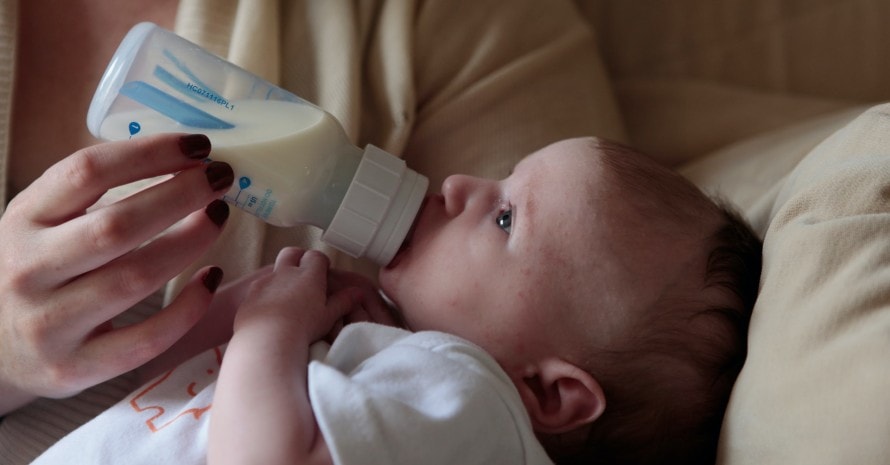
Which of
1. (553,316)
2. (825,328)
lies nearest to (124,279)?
(553,316)

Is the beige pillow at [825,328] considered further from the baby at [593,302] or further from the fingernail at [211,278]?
the fingernail at [211,278]

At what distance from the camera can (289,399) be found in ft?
2.49

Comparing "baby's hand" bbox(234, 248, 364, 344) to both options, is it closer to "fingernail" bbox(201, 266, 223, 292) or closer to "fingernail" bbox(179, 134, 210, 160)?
"fingernail" bbox(201, 266, 223, 292)

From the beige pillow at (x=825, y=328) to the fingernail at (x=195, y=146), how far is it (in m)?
0.53

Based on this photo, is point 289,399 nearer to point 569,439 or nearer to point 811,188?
point 569,439

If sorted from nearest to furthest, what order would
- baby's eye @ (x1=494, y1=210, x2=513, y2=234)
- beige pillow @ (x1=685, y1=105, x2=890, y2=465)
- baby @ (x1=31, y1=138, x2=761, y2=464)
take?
beige pillow @ (x1=685, y1=105, x2=890, y2=465) < baby @ (x1=31, y1=138, x2=761, y2=464) < baby's eye @ (x1=494, y1=210, x2=513, y2=234)

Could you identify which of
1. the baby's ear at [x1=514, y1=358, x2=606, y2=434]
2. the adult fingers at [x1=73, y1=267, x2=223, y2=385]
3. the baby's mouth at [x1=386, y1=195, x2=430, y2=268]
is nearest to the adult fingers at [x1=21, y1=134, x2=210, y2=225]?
the adult fingers at [x1=73, y1=267, x2=223, y2=385]

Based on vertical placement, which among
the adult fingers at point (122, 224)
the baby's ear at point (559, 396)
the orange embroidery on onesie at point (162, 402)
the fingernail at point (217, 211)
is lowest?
the baby's ear at point (559, 396)

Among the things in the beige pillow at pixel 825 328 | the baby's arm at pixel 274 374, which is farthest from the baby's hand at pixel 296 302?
the beige pillow at pixel 825 328

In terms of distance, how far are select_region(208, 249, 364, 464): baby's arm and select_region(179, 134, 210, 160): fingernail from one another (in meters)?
0.16

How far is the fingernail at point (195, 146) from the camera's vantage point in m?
0.81

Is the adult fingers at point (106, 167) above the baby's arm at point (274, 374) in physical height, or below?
above

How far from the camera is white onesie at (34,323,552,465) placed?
742mm

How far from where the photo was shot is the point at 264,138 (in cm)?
87
